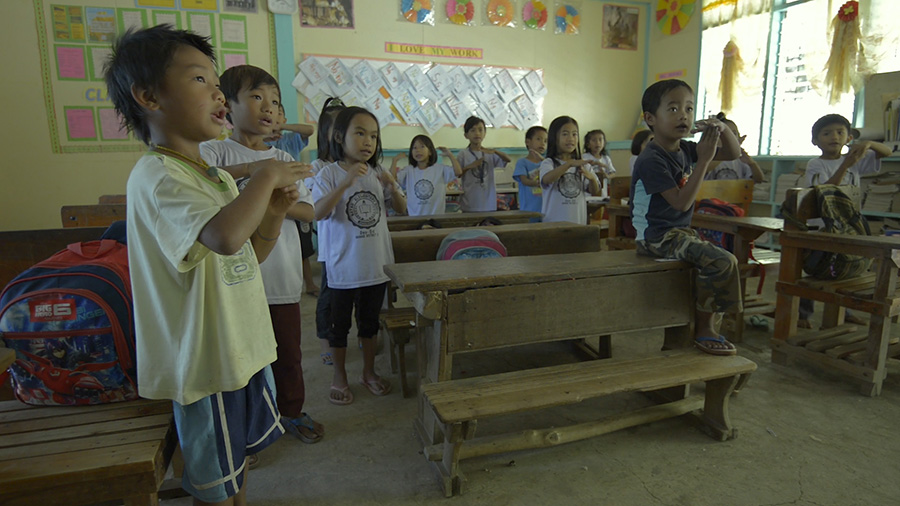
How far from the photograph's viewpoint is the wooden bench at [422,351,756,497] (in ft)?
5.01

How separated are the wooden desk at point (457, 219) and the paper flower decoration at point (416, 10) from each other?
346 cm

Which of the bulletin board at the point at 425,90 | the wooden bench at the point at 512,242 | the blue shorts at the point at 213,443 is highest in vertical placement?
the bulletin board at the point at 425,90

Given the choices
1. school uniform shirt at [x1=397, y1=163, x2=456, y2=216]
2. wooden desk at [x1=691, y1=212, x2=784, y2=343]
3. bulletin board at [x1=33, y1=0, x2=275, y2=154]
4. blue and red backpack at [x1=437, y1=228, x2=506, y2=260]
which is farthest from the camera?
bulletin board at [x1=33, y1=0, x2=275, y2=154]

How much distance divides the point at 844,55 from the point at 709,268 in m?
4.46

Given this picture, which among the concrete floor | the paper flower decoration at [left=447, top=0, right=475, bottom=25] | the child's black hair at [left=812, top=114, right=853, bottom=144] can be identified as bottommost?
the concrete floor

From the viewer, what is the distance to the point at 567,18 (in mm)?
6504

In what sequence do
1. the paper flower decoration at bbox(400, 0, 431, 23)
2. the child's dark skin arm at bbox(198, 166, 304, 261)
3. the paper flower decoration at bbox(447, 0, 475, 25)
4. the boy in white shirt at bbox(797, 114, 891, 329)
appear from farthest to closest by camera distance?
the paper flower decoration at bbox(447, 0, 475, 25) → the paper flower decoration at bbox(400, 0, 431, 23) → the boy in white shirt at bbox(797, 114, 891, 329) → the child's dark skin arm at bbox(198, 166, 304, 261)

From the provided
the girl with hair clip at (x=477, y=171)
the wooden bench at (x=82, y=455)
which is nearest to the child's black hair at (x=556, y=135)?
the girl with hair clip at (x=477, y=171)

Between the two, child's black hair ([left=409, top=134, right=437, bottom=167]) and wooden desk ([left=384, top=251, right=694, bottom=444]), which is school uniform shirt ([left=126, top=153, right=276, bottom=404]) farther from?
child's black hair ([left=409, top=134, right=437, bottom=167])

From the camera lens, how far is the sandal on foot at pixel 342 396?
7.39ft

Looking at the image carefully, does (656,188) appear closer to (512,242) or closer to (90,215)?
(512,242)

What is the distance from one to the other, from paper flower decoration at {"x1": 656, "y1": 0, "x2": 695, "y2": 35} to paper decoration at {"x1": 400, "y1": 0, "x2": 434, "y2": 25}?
3183mm

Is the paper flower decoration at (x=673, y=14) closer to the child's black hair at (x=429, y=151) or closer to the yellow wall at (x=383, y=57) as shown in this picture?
the yellow wall at (x=383, y=57)

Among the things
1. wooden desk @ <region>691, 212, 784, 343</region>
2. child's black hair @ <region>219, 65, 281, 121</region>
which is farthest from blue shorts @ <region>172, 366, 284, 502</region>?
wooden desk @ <region>691, 212, 784, 343</region>
